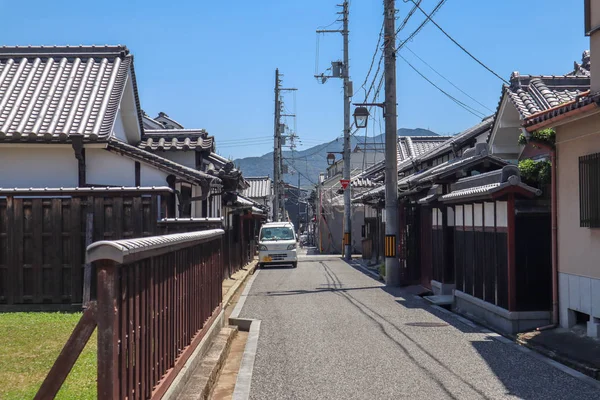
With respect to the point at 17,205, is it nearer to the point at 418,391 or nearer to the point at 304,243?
the point at 418,391

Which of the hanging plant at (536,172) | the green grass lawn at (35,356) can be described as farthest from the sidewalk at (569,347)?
the green grass lawn at (35,356)

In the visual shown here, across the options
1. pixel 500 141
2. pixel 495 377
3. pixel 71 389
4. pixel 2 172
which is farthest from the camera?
pixel 500 141

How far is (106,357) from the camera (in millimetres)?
4117

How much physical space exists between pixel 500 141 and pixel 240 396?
12.8 meters

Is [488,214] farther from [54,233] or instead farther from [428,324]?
[54,233]

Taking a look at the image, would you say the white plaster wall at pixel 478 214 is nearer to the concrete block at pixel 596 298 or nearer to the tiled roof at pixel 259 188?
the concrete block at pixel 596 298

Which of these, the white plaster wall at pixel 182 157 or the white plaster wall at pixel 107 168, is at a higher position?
the white plaster wall at pixel 182 157

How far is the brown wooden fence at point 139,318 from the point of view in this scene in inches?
162

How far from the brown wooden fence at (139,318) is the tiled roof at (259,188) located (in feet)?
204

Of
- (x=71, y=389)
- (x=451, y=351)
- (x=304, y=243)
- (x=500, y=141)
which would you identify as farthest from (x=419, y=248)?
(x=304, y=243)

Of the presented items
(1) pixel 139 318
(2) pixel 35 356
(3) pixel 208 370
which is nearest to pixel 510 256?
(3) pixel 208 370

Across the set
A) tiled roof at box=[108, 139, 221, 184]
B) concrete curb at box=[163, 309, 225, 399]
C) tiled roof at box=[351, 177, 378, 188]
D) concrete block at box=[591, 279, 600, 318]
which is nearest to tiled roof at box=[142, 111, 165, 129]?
tiled roof at box=[108, 139, 221, 184]

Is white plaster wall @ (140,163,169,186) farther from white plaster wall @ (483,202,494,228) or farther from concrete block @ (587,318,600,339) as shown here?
concrete block @ (587,318,600,339)

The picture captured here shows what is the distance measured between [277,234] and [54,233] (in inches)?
840
